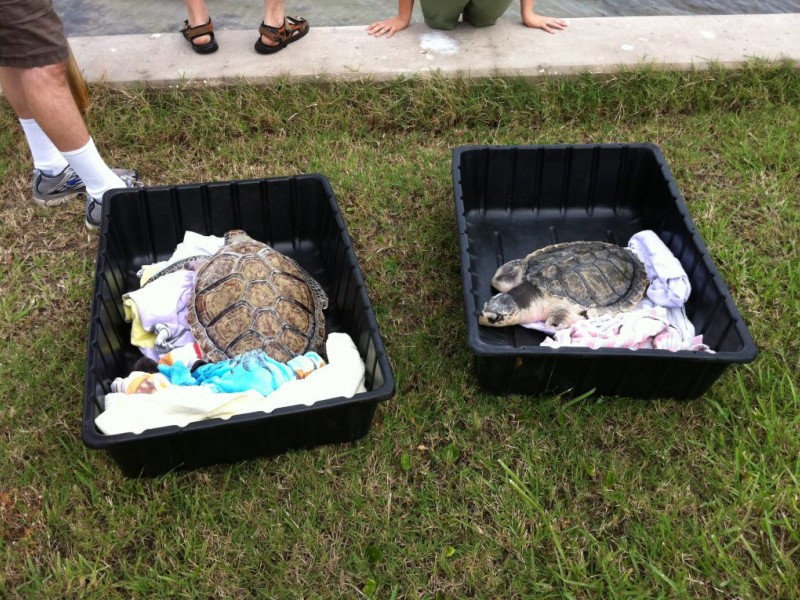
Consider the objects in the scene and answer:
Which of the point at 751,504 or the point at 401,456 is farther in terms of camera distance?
the point at 401,456

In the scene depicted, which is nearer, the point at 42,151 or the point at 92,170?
the point at 92,170

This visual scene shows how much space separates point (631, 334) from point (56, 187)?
10.3 ft

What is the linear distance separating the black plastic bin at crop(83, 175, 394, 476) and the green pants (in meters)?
1.99

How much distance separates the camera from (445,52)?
468cm

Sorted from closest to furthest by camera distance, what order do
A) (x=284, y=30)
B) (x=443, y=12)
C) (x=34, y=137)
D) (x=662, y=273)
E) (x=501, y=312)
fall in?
1. (x=501, y=312)
2. (x=662, y=273)
3. (x=34, y=137)
4. (x=284, y=30)
5. (x=443, y=12)

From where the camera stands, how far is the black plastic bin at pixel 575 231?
2725 mm

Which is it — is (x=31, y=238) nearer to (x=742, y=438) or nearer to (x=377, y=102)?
(x=377, y=102)

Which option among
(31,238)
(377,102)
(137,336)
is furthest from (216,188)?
(377,102)

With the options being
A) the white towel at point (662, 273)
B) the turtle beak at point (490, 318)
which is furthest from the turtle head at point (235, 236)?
the white towel at point (662, 273)

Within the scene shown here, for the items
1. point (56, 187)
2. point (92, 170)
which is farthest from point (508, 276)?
point (56, 187)

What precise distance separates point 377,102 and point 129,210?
1767mm

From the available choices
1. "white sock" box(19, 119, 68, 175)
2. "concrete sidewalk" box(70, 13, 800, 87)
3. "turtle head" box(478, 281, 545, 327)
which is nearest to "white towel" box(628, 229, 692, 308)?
"turtle head" box(478, 281, 545, 327)

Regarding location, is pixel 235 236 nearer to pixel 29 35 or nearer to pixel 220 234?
pixel 220 234

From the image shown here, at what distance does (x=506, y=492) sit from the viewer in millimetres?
2627
